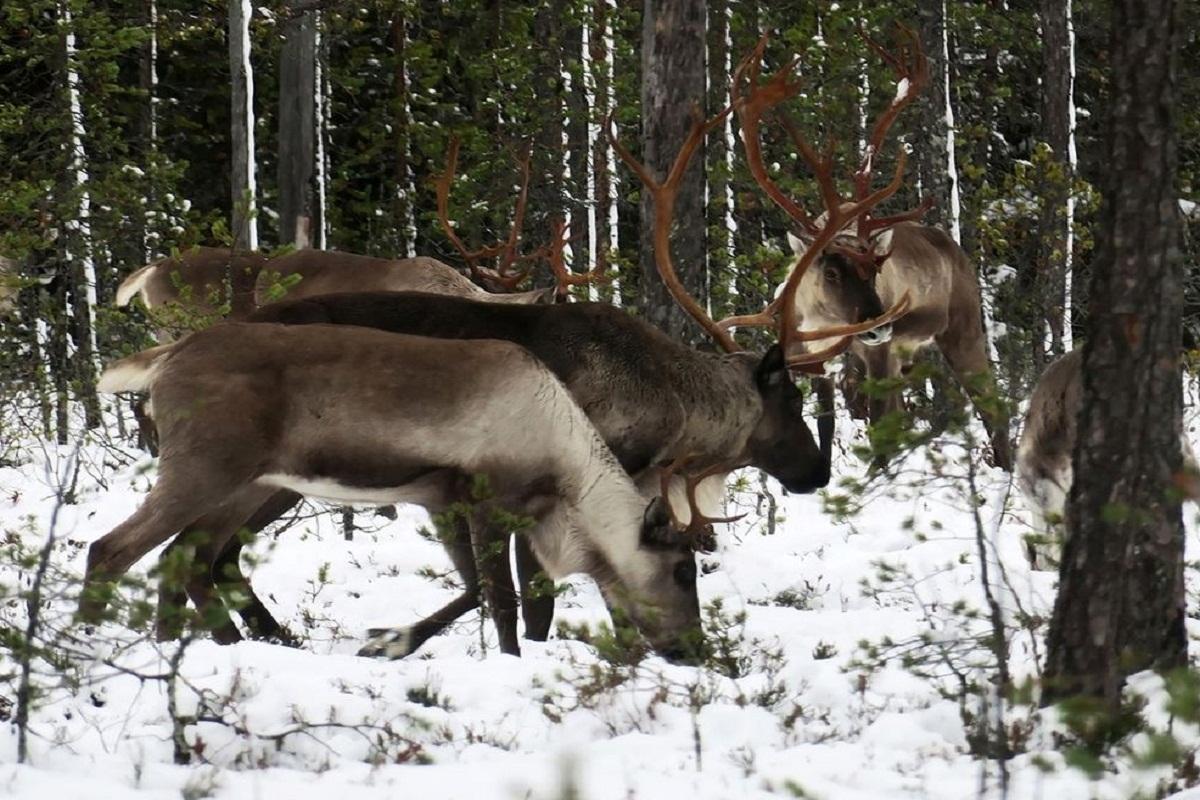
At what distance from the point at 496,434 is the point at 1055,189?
307 inches

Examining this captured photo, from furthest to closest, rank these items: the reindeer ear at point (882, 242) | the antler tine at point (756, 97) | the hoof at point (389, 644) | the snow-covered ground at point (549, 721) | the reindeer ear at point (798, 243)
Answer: the reindeer ear at point (882, 242)
the reindeer ear at point (798, 243)
the antler tine at point (756, 97)
the hoof at point (389, 644)
the snow-covered ground at point (549, 721)

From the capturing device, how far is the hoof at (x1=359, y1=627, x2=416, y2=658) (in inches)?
246

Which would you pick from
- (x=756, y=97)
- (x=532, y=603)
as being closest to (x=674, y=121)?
(x=756, y=97)

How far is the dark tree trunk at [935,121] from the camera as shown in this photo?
44.2 feet

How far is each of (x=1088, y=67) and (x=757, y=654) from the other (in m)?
15.7

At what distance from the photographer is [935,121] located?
13625 millimetres

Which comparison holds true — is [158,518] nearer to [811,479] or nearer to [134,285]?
[811,479]

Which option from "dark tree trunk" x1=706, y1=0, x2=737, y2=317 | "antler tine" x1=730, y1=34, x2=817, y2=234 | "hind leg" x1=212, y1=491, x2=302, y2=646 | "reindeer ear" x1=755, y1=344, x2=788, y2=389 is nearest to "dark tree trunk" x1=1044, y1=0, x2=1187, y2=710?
"antler tine" x1=730, y1=34, x2=817, y2=234

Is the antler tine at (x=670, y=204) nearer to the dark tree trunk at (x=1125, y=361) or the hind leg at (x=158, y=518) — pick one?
the hind leg at (x=158, y=518)

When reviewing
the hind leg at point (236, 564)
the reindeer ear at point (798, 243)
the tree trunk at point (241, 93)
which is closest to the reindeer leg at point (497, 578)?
the hind leg at point (236, 564)

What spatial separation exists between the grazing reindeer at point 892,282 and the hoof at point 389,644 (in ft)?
8.65

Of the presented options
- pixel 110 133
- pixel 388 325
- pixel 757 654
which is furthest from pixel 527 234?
pixel 757 654

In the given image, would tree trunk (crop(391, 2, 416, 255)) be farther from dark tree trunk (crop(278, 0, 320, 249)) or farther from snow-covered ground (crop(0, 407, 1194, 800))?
snow-covered ground (crop(0, 407, 1194, 800))

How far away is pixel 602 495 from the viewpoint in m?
6.17
